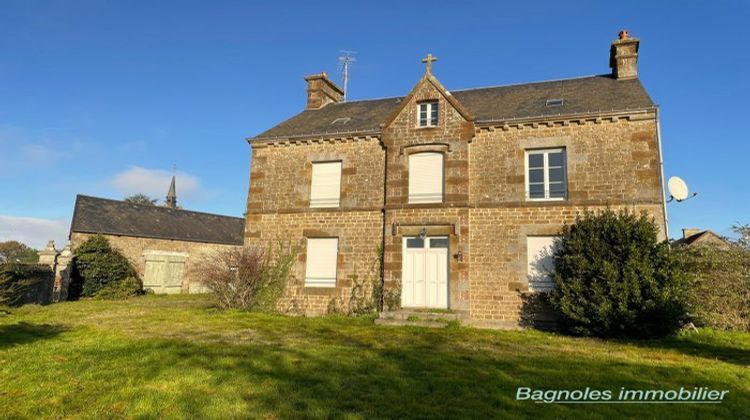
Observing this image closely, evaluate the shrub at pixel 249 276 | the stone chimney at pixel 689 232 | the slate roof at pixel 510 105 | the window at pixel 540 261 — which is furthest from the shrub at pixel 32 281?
the stone chimney at pixel 689 232

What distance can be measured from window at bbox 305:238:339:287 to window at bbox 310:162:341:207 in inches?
47.8

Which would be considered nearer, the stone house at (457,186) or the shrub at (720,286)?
the shrub at (720,286)

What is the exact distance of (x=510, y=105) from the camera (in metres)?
14.4

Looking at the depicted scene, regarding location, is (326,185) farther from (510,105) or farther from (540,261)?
(540,261)

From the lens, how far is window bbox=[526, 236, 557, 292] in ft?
40.1

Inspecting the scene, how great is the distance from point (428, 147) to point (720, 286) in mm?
8179

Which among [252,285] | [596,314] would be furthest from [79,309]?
[596,314]

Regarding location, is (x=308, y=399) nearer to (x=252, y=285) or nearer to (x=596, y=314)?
(x=596, y=314)

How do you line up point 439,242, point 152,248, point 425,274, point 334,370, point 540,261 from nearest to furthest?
point 334,370 < point 540,261 < point 425,274 < point 439,242 < point 152,248

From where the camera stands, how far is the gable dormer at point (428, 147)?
13.3m

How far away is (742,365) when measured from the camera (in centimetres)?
766

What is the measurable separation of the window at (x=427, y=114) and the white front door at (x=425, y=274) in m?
3.49

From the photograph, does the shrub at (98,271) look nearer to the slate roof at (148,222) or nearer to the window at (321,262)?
the slate roof at (148,222)

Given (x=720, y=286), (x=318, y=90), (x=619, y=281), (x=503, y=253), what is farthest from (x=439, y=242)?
(x=318, y=90)
